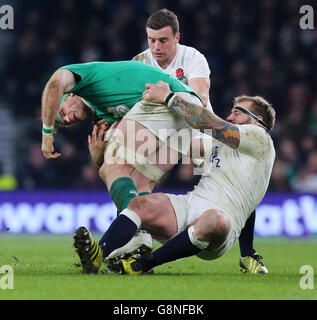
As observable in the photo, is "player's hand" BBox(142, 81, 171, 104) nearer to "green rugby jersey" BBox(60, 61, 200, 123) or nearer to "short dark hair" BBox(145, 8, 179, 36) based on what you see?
"green rugby jersey" BBox(60, 61, 200, 123)

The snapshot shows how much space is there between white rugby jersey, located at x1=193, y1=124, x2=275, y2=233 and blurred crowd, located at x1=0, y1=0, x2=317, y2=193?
672 centimetres

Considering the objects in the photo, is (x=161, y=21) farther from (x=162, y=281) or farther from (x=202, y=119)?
(x=162, y=281)

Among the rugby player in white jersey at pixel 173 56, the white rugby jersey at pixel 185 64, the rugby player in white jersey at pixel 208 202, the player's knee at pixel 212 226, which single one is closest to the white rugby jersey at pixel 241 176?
the rugby player in white jersey at pixel 208 202

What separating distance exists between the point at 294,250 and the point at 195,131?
361cm

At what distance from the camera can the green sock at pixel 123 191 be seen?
16.7 ft

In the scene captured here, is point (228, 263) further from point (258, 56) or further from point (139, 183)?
point (258, 56)

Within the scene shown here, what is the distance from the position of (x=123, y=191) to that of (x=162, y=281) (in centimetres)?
87

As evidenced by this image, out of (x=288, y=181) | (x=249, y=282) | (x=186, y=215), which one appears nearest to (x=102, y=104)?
(x=186, y=215)

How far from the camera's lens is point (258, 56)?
566 inches

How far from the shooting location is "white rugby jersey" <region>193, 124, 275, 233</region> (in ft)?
16.0

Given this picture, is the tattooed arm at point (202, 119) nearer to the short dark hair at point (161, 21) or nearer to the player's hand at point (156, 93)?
the player's hand at point (156, 93)

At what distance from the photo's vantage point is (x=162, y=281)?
14.7 ft

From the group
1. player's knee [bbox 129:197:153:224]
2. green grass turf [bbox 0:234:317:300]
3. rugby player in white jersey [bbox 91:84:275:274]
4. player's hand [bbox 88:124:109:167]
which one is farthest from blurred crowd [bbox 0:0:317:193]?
player's knee [bbox 129:197:153:224]

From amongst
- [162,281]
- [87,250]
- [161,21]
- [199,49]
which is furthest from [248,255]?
[199,49]
